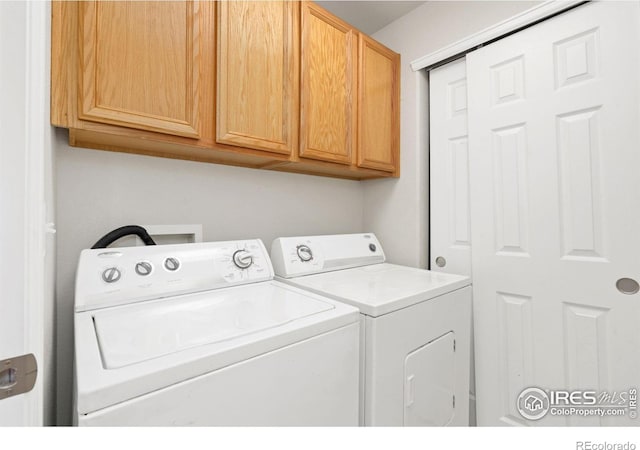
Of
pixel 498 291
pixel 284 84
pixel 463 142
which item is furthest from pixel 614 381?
pixel 284 84

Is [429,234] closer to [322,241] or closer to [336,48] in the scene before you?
[322,241]

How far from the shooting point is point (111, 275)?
1.03 m

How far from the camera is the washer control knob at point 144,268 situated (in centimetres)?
109

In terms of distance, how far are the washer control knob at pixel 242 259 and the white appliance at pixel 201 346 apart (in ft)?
0.11

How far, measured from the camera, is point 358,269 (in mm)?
1741

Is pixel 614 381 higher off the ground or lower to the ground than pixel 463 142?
lower

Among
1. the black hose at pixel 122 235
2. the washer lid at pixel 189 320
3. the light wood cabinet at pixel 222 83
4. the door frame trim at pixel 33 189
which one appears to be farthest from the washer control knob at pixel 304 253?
the door frame trim at pixel 33 189

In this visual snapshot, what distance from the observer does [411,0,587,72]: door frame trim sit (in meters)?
1.34

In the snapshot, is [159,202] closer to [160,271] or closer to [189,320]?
[160,271]

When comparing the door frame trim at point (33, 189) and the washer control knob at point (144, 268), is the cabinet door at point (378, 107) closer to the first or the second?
the washer control knob at point (144, 268)

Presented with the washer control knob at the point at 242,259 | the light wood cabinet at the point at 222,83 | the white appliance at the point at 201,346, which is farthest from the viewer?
the washer control knob at the point at 242,259

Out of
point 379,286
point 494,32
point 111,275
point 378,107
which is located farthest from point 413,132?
point 111,275

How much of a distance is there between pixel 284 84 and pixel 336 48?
0.46 metres

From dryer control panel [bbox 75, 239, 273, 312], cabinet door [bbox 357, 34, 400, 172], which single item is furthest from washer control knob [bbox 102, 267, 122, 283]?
cabinet door [bbox 357, 34, 400, 172]
